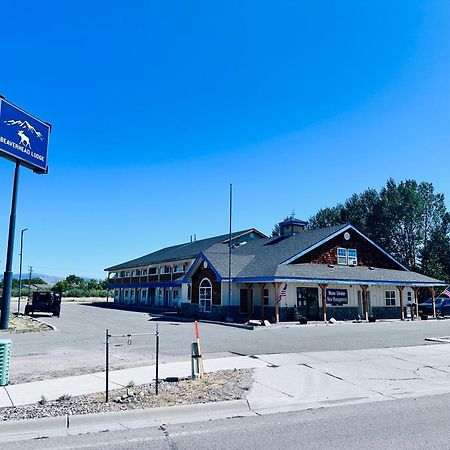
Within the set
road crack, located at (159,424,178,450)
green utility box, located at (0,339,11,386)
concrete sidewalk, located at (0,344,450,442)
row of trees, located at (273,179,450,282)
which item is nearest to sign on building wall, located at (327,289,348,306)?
concrete sidewalk, located at (0,344,450,442)

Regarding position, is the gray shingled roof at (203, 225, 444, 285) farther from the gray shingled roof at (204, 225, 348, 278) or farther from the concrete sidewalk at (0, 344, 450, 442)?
the concrete sidewalk at (0, 344, 450, 442)

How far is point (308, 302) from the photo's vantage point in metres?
30.1

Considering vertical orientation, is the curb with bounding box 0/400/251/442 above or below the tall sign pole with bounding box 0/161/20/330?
below

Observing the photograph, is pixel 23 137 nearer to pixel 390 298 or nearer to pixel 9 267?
pixel 9 267

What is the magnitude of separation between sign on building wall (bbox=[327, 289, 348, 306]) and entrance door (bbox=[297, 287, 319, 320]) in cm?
96

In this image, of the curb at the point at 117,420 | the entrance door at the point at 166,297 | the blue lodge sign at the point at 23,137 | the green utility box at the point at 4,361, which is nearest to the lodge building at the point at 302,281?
the entrance door at the point at 166,297

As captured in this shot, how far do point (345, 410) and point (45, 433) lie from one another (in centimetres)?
476

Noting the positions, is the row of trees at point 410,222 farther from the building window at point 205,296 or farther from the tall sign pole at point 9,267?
the tall sign pole at point 9,267

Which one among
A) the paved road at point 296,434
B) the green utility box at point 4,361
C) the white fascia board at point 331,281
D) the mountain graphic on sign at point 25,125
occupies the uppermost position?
the mountain graphic on sign at point 25,125

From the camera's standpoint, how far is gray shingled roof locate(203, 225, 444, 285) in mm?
28931

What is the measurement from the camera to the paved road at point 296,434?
585 cm

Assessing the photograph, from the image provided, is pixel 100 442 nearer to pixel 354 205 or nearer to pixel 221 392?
pixel 221 392

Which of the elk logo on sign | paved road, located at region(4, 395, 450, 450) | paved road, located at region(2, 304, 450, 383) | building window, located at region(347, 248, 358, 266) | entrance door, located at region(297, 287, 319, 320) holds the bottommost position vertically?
paved road, located at region(4, 395, 450, 450)

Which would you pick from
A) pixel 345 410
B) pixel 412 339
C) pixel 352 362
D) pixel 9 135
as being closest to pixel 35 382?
pixel 345 410
